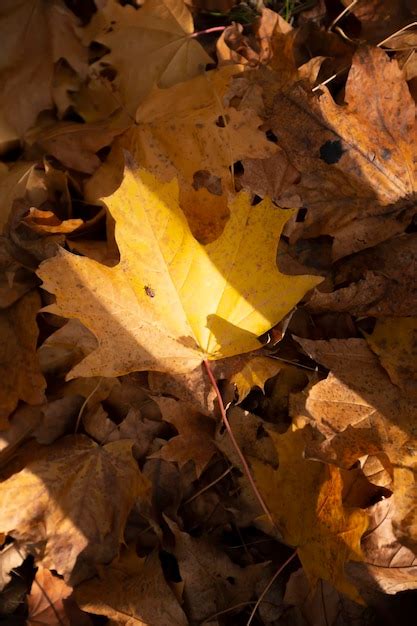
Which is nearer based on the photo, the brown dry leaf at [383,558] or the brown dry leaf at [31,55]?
the brown dry leaf at [383,558]

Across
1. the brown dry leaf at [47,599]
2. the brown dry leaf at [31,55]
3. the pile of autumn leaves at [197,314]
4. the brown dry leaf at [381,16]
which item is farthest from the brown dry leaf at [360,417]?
the brown dry leaf at [31,55]

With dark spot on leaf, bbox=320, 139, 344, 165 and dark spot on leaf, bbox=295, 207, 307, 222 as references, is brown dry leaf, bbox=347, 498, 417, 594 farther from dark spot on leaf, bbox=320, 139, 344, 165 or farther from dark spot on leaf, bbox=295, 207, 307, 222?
dark spot on leaf, bbox=320, 139, 344, 165

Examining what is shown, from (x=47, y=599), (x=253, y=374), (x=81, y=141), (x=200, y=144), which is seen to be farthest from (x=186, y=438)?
(x=81, y=141)

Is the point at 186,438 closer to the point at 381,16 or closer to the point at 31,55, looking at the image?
the point at 31,55

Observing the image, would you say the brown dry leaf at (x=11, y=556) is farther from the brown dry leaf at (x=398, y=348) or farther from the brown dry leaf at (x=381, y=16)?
the brown dry leaf at (x=381, y=16)

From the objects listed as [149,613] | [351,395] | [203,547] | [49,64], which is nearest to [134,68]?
[49,64]

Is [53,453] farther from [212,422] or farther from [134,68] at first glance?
[134,68]
